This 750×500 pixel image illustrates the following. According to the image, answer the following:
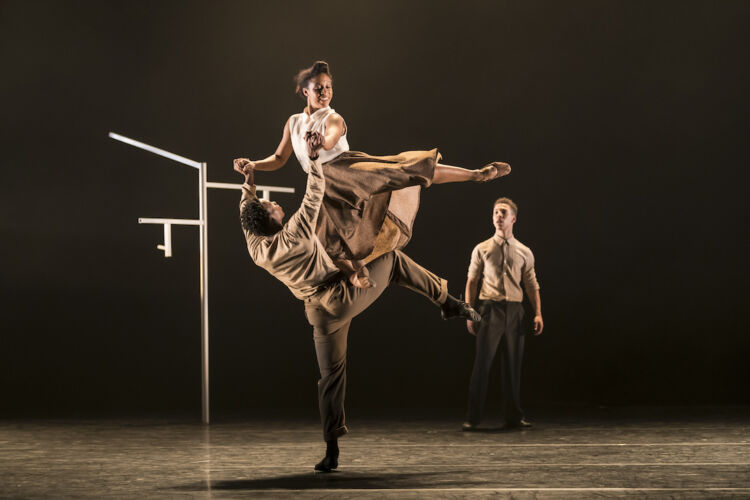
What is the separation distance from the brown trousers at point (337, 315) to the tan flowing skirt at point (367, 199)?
0.35ft

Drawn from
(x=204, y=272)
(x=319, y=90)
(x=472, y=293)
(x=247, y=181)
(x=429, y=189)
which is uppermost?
(x=429, y=189)

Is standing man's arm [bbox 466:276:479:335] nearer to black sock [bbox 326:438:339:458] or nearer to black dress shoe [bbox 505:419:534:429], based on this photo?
black dress shoe [bbox 505:419:534:429]

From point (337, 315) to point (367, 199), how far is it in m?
0.56

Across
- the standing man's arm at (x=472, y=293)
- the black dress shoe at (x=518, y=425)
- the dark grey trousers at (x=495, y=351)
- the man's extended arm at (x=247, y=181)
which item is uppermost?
the man's extended arm at (x=247, y=181)

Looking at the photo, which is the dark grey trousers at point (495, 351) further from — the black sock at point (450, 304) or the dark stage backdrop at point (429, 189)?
the black sock at point (450, 304)

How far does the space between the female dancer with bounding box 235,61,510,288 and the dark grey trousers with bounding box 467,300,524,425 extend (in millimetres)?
1934

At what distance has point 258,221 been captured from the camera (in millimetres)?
4637

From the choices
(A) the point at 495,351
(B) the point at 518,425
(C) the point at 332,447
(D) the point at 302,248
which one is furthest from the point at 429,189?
(D) the point at 302,248

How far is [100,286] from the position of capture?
8.36 metres

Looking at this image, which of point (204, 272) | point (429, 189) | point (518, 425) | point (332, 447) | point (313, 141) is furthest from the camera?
point (429, 189)

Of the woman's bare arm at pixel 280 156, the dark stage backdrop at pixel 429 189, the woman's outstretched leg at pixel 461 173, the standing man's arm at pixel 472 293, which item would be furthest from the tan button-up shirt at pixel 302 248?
the dark stage backdrop at pixel 429 189

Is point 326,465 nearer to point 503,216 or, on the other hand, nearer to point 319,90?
point 319,90

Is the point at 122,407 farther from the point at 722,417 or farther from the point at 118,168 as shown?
the point at 722,417

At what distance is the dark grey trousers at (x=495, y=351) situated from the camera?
6621 millimetres
